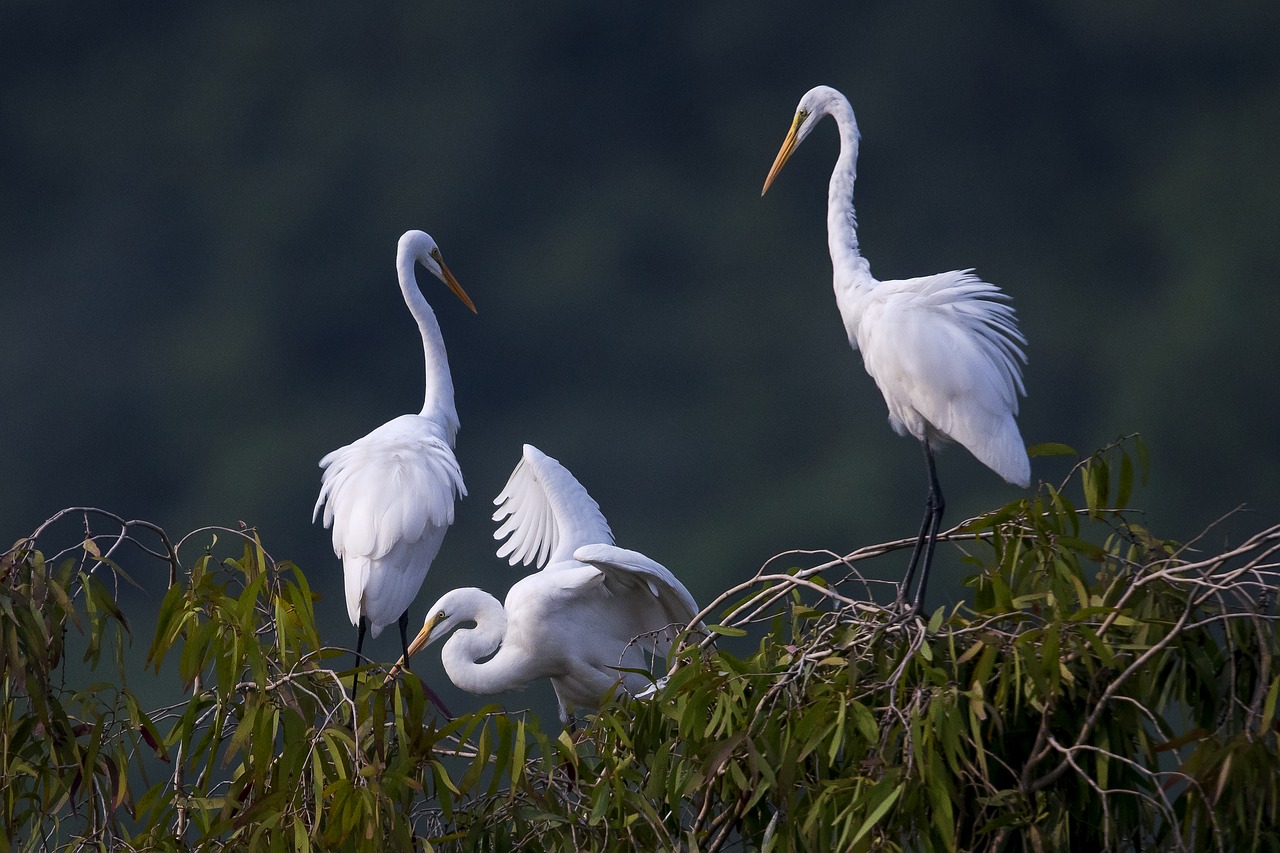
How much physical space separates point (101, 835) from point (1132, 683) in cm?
147

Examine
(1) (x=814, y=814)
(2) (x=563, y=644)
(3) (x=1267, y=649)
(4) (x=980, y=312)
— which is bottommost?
(2) (x=563, y=644)

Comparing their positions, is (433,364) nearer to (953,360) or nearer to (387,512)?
(387,512)

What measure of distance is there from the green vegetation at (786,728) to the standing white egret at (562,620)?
4.30 feet

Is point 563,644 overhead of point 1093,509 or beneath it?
beneath

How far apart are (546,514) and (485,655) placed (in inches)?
24.0

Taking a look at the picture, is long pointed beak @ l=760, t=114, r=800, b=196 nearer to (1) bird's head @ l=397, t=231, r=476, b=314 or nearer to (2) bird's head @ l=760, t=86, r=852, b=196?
(2) bird's head @ l=760, t=86, r=852, b=196

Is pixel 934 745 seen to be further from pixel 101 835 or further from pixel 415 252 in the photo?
pixel 415 252

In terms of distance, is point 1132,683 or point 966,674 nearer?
point 1132,683

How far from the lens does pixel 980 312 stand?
10.6 ft

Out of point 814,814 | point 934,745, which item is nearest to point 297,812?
point 814,814

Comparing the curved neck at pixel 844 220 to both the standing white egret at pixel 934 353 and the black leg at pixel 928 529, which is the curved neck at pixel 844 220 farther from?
the black leg at pixel 928 529

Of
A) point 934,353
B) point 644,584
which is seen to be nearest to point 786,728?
point 934,353

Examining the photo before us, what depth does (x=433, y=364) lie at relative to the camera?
424cm

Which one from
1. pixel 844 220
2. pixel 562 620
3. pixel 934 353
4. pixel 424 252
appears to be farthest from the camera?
pixel 424 252
